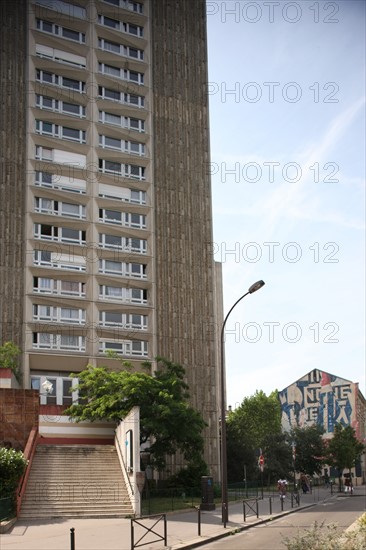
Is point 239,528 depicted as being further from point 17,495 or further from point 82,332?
point 82,332

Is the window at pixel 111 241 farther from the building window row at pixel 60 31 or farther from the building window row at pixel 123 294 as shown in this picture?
the building window row at pixel 60 31

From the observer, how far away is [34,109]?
1999 inches

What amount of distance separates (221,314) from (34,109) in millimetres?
42827

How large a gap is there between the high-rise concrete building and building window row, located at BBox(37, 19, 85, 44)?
0.37 feet

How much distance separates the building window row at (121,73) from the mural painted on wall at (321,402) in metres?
49.2

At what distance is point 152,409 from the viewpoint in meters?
35.4

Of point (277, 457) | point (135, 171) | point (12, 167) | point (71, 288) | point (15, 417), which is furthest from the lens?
point (277, 457)

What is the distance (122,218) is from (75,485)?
89.5 feet

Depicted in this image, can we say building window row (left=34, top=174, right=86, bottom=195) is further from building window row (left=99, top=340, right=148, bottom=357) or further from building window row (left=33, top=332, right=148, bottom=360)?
building window row (left=99, top=340, right=148, bottom=357)

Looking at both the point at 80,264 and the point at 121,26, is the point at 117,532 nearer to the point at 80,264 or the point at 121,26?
the point at 80,264

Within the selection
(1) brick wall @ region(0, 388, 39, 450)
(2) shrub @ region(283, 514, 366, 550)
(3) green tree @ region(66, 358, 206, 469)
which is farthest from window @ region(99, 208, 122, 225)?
(2) shrub @ region(283, 514, 366, 550)

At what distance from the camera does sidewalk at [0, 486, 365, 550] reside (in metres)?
18.3

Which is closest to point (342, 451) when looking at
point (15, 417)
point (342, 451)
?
point (342, 451)

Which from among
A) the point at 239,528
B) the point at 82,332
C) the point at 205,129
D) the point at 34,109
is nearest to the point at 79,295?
the point at 82,332
